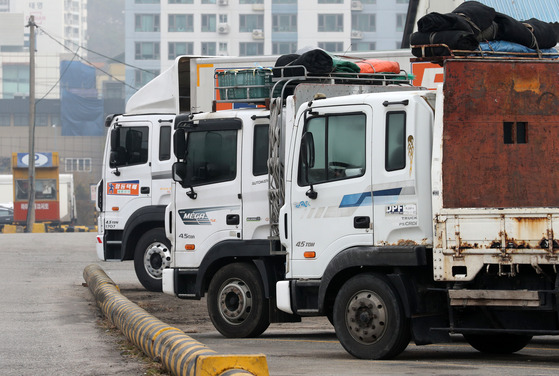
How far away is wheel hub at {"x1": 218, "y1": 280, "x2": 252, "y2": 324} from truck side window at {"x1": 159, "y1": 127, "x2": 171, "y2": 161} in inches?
256

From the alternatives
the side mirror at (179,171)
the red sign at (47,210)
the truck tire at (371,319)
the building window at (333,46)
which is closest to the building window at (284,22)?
the building window at (333,46)

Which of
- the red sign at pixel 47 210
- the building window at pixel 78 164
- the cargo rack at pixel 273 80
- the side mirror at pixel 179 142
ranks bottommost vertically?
the red sign at pixel 47 210

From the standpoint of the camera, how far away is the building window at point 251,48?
12550 centimetres

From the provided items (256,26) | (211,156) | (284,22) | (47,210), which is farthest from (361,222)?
(256,26)

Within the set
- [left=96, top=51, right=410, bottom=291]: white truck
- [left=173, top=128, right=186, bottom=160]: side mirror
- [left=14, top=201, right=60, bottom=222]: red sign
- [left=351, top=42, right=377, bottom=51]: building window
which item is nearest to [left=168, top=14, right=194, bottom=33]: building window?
[left=351, top=42, right=377, bottom=51]: building window

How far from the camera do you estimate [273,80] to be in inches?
503

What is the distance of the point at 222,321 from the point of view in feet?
43.3

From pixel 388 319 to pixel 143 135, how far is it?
10031 mm

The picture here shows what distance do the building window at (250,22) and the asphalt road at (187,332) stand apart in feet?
346

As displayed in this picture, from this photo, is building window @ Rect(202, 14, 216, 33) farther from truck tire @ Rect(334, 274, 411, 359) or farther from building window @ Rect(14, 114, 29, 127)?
truck tire @ Rect(334, 274, 411, 359)

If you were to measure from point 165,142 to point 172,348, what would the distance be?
406 inches

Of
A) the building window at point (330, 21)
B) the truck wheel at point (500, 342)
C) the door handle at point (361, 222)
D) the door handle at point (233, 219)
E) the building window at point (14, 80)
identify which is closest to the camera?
the door handle at point (361, 222)

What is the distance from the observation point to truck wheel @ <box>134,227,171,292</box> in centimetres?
1931

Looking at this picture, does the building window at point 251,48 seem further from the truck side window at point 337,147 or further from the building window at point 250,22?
the truck side window at point 337,147
